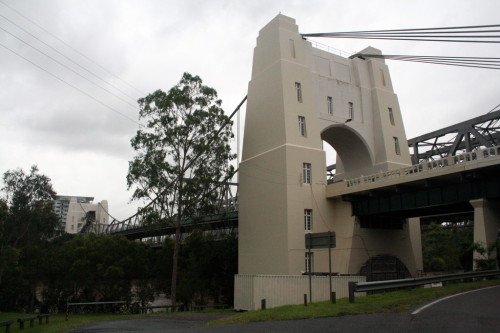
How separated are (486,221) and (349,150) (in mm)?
18312

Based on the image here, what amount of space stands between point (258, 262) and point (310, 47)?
20.4m

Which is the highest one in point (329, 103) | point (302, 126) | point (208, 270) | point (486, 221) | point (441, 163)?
point (329, 103)

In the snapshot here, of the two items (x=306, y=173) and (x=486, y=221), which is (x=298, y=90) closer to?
(x=306, y=173)

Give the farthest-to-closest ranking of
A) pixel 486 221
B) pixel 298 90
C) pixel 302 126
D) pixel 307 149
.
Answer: pixel 298 90 < pixel 302 126 < pixel 307 149 < pixel 486 221

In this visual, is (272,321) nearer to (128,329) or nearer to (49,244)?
(128,329)

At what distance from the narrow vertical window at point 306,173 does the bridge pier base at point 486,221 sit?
1236 cm

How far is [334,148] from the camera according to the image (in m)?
44.9

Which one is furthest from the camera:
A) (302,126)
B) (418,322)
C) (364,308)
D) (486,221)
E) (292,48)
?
(292,48)

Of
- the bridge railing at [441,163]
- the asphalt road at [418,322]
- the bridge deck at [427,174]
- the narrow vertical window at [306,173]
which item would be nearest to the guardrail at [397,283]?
the asphalt road at [418,322]

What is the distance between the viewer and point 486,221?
2669 cm

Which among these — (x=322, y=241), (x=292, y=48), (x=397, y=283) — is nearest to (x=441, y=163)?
(x=397, y=283)

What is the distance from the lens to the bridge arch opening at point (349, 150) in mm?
41666

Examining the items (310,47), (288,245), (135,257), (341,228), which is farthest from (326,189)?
(135,257)

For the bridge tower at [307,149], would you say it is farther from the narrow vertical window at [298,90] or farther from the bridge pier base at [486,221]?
the bridge pier base at [486,221]
